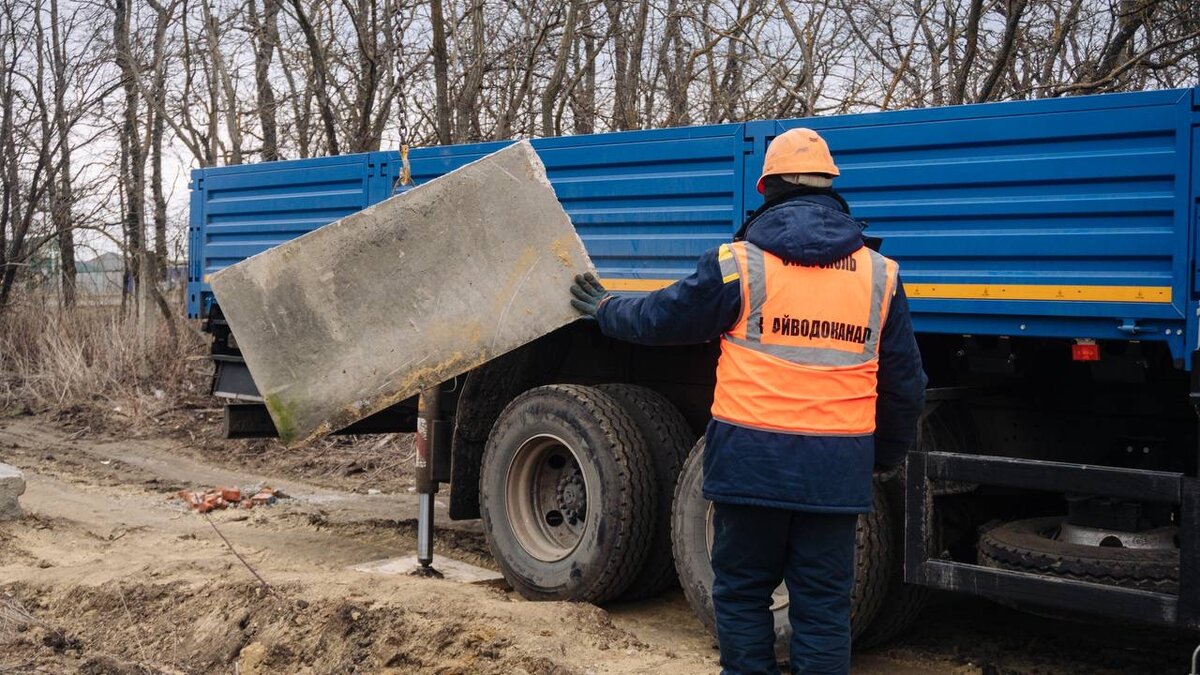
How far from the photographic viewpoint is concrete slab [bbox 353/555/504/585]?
6.69 metres

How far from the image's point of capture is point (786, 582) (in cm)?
378

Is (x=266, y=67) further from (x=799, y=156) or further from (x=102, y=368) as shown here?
(x=799, y=156)

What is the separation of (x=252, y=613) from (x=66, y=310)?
1213 cm

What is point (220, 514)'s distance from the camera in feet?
28.5

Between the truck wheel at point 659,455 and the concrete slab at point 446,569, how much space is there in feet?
3.37

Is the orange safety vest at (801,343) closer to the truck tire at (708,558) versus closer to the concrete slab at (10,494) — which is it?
the truck tire at (708,558)

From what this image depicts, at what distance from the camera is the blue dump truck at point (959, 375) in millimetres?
4312

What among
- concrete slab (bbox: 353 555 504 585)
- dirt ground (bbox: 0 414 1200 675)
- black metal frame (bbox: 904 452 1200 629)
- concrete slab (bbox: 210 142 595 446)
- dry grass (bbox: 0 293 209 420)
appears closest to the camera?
black metal frame (bbox: 904 452 1200 629)

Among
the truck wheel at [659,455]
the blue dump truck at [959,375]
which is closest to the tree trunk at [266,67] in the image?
the blue dump truck at [959,375]

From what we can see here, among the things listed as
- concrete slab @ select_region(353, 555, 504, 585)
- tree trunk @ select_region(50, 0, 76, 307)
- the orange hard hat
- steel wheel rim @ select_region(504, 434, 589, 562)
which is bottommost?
concrete slab @ select_region(353, 555, 504, 585)

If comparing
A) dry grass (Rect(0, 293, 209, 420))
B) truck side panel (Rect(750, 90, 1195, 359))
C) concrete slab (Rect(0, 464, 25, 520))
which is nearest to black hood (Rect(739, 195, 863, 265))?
truck side panel (Rect(750, 90, 1195, 359))

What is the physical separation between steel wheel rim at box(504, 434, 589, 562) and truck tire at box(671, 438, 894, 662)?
81 cm

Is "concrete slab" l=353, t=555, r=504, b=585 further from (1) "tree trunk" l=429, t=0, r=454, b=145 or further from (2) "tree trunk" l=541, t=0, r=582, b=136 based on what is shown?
(2) "tree trunk" l=541, t=0, r=582, b=136

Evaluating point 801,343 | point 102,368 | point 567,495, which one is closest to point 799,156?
point 801,343
